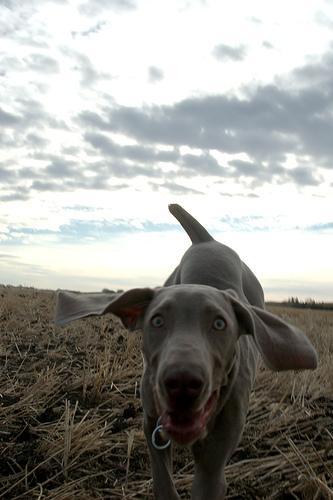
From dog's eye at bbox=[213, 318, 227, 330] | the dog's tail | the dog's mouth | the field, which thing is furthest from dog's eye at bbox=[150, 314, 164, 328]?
the dog's tail

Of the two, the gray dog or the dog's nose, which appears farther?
the gray dog

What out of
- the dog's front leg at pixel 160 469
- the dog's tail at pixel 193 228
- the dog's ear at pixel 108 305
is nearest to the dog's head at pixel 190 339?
the dog's ear at pixel 108 305

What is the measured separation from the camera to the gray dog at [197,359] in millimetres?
2818

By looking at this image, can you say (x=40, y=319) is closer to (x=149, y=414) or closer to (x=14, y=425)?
(x=14, y=425)

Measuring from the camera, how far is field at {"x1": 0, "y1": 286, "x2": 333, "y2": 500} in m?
3.71

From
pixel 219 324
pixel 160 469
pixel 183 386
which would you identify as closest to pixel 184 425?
pixel 183 386

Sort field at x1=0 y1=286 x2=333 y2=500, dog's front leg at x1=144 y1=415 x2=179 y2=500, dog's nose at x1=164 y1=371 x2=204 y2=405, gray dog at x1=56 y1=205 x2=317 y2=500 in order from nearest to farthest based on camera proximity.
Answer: dog's nose at x1=164 y1=371 x2=204 y2=405 < gray dog at x1=56 y1=205 x2=317 y2=500 < dog's front leg at x1=144 y1=415 x2=179 y2=500 < field at x1=0 y1=286 x2=333 y2=500

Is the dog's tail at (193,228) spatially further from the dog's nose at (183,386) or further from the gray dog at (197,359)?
the dog's nose at (183,386)

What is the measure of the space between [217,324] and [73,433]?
1481 mm

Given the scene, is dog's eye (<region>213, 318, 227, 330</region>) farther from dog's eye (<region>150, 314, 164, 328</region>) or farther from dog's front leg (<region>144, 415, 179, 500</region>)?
dog's front leg (<region>144, 415, 179, 500</region>)

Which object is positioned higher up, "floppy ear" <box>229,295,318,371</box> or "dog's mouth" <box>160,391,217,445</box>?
"floppy ear" <box>229,295,318,371</box>

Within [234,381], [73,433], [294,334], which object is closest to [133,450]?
[73,433]

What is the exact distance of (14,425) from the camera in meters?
4.32

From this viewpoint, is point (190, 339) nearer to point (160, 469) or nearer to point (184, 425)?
point (184, 425)
